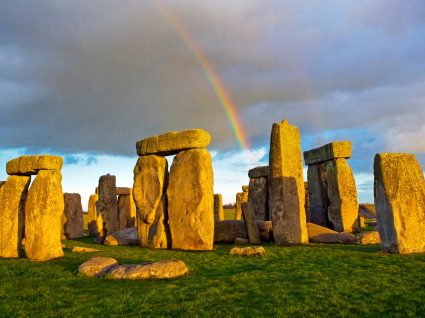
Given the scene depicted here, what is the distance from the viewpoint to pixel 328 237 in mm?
14164

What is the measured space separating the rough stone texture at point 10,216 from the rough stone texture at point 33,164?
490mm

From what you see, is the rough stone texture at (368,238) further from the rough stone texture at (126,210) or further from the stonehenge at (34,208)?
the rough stone texture at (126,210)

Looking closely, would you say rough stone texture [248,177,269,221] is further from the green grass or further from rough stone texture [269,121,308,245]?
the green grass

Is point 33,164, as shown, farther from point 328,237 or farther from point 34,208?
point 328,237

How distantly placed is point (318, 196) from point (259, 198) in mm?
3193

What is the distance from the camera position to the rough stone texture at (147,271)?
778cm

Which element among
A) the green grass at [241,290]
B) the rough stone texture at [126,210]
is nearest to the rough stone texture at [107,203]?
the rough stone texture at [126,210]

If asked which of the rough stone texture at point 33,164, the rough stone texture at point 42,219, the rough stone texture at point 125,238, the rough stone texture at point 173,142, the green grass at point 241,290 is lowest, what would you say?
the green grass at point 241,290

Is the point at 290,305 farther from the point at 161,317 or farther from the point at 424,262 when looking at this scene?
the point at 424,262

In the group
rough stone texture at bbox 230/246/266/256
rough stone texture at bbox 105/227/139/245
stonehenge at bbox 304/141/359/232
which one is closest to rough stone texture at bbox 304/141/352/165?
stonehenge at bbox 304/141/359/232

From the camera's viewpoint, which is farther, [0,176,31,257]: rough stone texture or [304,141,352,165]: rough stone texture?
[304,141,352,165]: rough stone texture

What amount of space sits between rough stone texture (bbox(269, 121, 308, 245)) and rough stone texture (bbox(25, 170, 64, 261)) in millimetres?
7178

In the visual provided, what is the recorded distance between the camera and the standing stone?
14.5 m

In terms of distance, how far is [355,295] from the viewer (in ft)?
19.6
